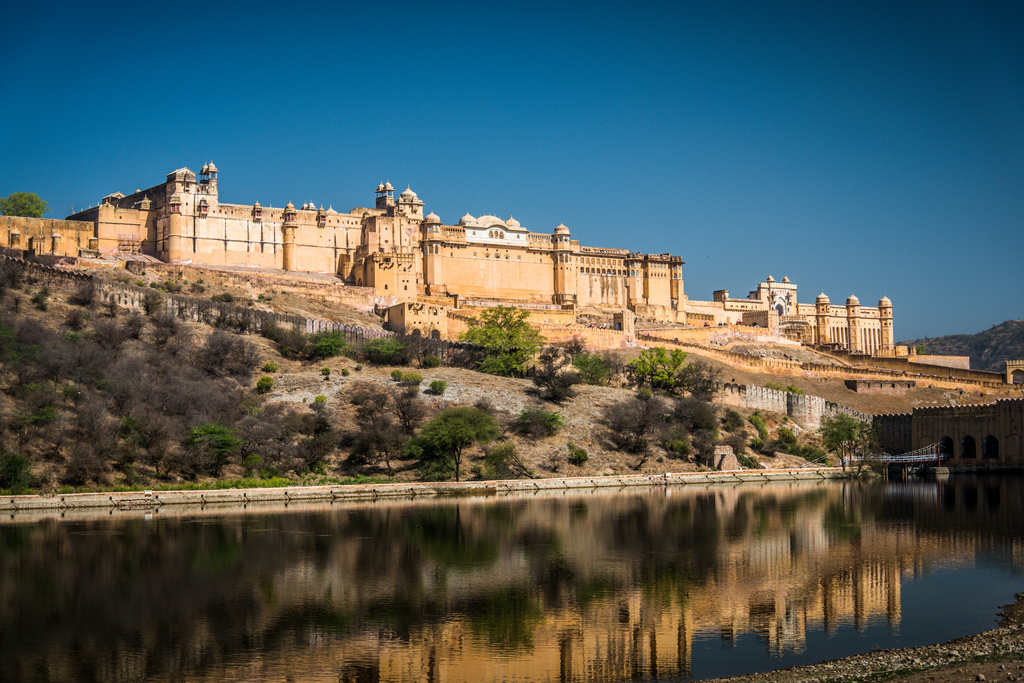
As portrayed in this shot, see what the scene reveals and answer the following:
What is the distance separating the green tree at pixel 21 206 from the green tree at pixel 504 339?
1213 inches

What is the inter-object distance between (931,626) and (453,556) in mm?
9482

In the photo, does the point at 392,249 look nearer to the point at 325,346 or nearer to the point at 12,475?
the point at 325,346

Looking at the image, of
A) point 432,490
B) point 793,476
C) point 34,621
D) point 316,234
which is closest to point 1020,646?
point 34,621

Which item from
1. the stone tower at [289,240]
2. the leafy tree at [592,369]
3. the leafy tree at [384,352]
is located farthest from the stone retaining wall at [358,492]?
the stone tower at [289,240]

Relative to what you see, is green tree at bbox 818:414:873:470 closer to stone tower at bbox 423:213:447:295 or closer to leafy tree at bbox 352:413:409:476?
leafy tree at bbox 352:413:409:476

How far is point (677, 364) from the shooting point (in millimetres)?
52438

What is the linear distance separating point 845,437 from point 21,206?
53.0 meters

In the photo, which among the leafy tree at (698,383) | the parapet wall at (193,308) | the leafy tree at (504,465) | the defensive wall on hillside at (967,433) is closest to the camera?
the leafy tree at (504,465)

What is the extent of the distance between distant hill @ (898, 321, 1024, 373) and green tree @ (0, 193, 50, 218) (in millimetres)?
106318

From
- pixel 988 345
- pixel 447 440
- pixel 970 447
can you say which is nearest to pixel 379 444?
pixel 447 440

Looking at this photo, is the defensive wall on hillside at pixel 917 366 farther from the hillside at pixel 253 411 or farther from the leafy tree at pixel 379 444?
the leafy tree at pixel 379 444

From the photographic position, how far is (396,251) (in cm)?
6681

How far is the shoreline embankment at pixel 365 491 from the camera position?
28.6m

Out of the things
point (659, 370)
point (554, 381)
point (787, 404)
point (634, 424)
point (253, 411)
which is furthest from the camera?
point (659, 370)
